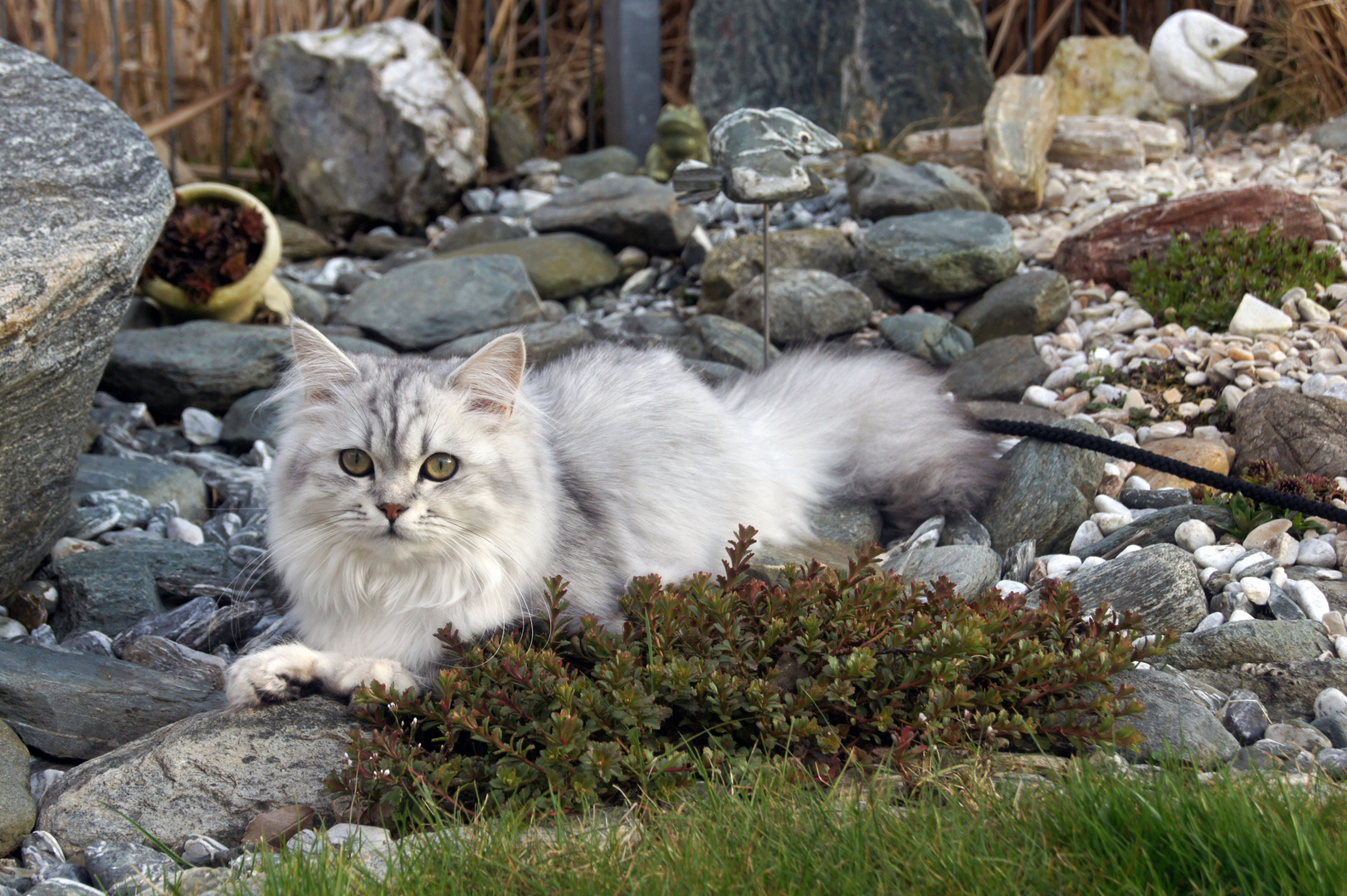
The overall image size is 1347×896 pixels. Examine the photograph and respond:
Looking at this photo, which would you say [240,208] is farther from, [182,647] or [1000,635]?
[1000,635]

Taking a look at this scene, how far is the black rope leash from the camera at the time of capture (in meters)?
3.42

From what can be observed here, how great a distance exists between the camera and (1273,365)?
4.73 m

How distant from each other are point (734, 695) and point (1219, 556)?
1890 millimetres

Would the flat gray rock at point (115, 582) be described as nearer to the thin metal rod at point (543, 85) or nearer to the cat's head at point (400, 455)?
the cat's head at point (400, 455)

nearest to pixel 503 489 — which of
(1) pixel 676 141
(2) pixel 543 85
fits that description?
(1) pixel 676 141

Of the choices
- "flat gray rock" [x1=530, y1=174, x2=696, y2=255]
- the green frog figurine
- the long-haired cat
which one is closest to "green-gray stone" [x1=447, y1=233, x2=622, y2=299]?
"flat gray rock" [x1=530, y1=174, x2=696, y2=255]

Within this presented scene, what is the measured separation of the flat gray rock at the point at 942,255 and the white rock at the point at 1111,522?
2.18 meters

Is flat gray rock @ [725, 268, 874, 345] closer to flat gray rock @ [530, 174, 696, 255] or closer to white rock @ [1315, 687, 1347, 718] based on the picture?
flat gray rock @ [530, 174, 696, 255]

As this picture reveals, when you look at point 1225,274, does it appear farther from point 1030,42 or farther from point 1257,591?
point 1030,42

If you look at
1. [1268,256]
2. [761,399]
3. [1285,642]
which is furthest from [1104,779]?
[1268,256]

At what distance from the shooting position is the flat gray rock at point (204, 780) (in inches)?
103

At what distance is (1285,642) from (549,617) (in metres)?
2.04

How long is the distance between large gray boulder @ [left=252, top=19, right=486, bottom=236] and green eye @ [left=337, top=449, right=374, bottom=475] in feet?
18.9

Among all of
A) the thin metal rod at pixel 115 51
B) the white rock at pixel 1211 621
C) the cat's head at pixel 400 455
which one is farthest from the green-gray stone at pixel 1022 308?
the thin metal rod at pixel 115 51
